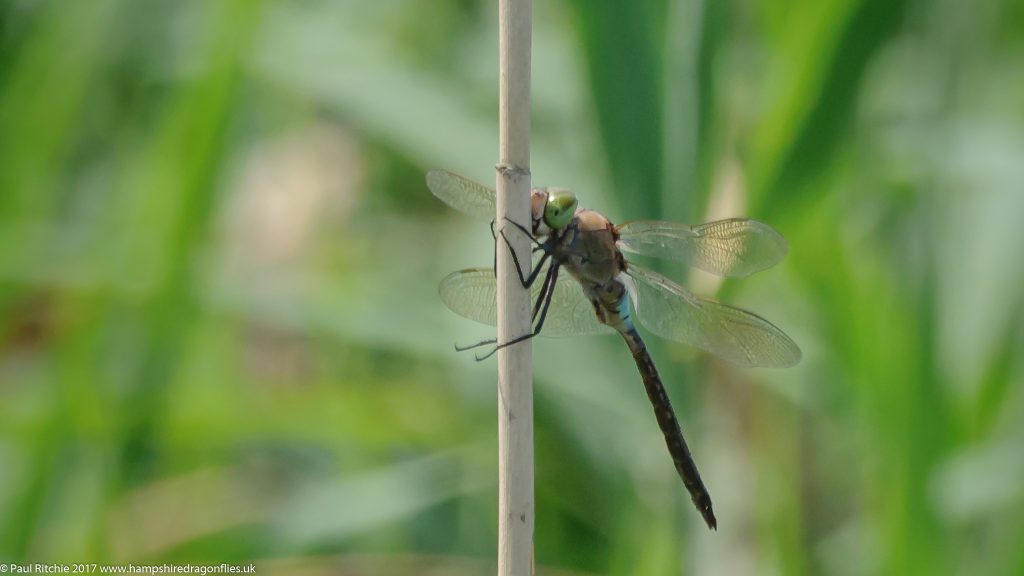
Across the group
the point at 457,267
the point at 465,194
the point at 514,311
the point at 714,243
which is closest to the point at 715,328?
the point at 714,243

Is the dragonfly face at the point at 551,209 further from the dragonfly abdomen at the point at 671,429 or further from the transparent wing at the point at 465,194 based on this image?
the dragonfly abdomen at the point at 671,429

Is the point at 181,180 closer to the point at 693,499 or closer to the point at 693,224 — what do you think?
the point at 693,224

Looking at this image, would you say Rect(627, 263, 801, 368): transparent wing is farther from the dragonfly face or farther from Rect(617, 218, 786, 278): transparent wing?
the dragonfly face

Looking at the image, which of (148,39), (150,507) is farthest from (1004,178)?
(148,39)

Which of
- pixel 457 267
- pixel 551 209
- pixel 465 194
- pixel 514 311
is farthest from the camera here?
pixel 457 267

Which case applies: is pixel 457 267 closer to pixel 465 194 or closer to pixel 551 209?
pixel 465 194

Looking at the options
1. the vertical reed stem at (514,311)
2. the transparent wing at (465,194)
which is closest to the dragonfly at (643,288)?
the transparent wing at (465,194)
